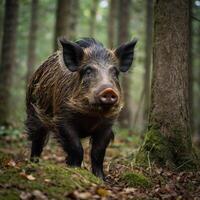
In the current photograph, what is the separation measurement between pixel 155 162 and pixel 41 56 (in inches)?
1215

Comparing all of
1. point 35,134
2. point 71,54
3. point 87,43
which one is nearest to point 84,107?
point 71,54

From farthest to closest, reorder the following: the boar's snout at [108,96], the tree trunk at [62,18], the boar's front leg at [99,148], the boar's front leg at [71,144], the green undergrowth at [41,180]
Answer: the tree trunk at [62,18] → the boar's front leg at [99,148] → the boar's front leg at [71,144] → the boar's snout at [108,96] → the green undergrowth at [41,180]

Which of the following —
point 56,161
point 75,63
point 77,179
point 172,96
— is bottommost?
point 56,161

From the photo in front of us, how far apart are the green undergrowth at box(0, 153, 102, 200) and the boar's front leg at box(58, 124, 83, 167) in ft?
2.25

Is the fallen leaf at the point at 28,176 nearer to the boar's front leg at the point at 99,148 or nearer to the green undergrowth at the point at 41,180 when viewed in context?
the green undergrowth at the point at 41,180

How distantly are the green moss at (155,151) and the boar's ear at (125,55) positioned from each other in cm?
109

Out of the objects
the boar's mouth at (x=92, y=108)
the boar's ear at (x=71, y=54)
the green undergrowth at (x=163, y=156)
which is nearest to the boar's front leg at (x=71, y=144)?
the boar's mouth at (x=92, y=108)

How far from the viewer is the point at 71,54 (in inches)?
284

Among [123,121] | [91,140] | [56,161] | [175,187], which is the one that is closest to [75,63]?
[91,140]

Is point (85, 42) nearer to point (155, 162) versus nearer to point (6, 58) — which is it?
point (155, 162)

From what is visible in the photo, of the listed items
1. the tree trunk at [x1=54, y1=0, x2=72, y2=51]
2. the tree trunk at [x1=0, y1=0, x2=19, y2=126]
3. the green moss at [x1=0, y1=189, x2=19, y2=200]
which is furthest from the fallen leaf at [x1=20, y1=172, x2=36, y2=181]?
the tree trunk at [x1=54, y1=0, x2=72, y2=51]

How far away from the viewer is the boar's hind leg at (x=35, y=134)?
888cm

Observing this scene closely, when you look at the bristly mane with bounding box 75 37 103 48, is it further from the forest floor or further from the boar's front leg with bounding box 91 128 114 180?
the forest floor

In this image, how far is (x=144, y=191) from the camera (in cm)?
616
